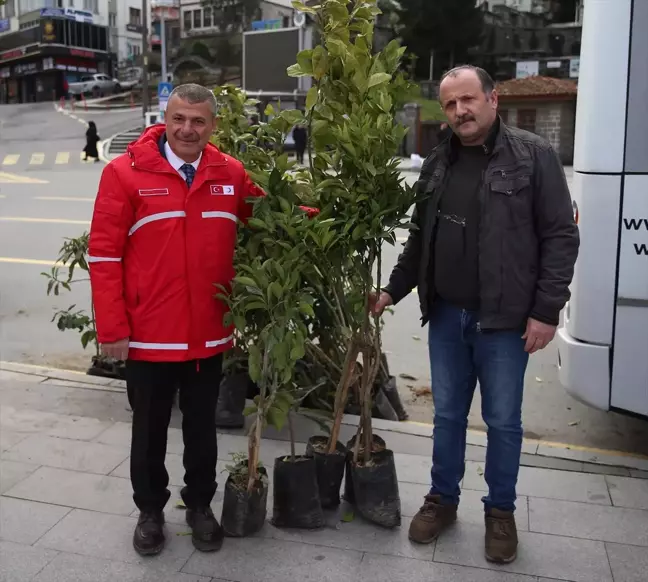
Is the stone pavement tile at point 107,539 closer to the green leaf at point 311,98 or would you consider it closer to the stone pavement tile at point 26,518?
the stone pavement tile at point 26,518

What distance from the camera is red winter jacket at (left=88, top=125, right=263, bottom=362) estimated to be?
9.55ft

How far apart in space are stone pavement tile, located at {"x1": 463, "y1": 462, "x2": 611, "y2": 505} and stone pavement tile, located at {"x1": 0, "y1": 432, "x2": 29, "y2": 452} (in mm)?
2588

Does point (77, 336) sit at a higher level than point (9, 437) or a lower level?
lower

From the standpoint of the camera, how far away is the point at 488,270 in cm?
295

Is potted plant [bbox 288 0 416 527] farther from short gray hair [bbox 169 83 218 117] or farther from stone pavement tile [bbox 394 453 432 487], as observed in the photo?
stone pavement tile [bbox 394 453 432 487]

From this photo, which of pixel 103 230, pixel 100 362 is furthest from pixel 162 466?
pixel 100 362

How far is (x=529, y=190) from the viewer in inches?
114

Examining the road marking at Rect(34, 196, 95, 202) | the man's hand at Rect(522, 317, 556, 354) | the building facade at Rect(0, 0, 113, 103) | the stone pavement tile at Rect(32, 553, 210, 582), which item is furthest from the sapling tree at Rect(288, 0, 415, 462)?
the building facade at Rect(0, 0, 113, 103)

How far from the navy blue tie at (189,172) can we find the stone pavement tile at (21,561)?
169 cm

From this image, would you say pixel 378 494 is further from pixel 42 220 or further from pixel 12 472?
pixel 42 220

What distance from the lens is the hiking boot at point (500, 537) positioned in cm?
313

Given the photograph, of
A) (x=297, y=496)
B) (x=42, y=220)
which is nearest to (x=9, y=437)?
(x=297, y=496)

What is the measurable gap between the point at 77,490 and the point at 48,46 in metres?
73.0

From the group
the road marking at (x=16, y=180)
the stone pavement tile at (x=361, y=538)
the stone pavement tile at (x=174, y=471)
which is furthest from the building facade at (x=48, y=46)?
the stone pavement tile at (x=361, y=538)
